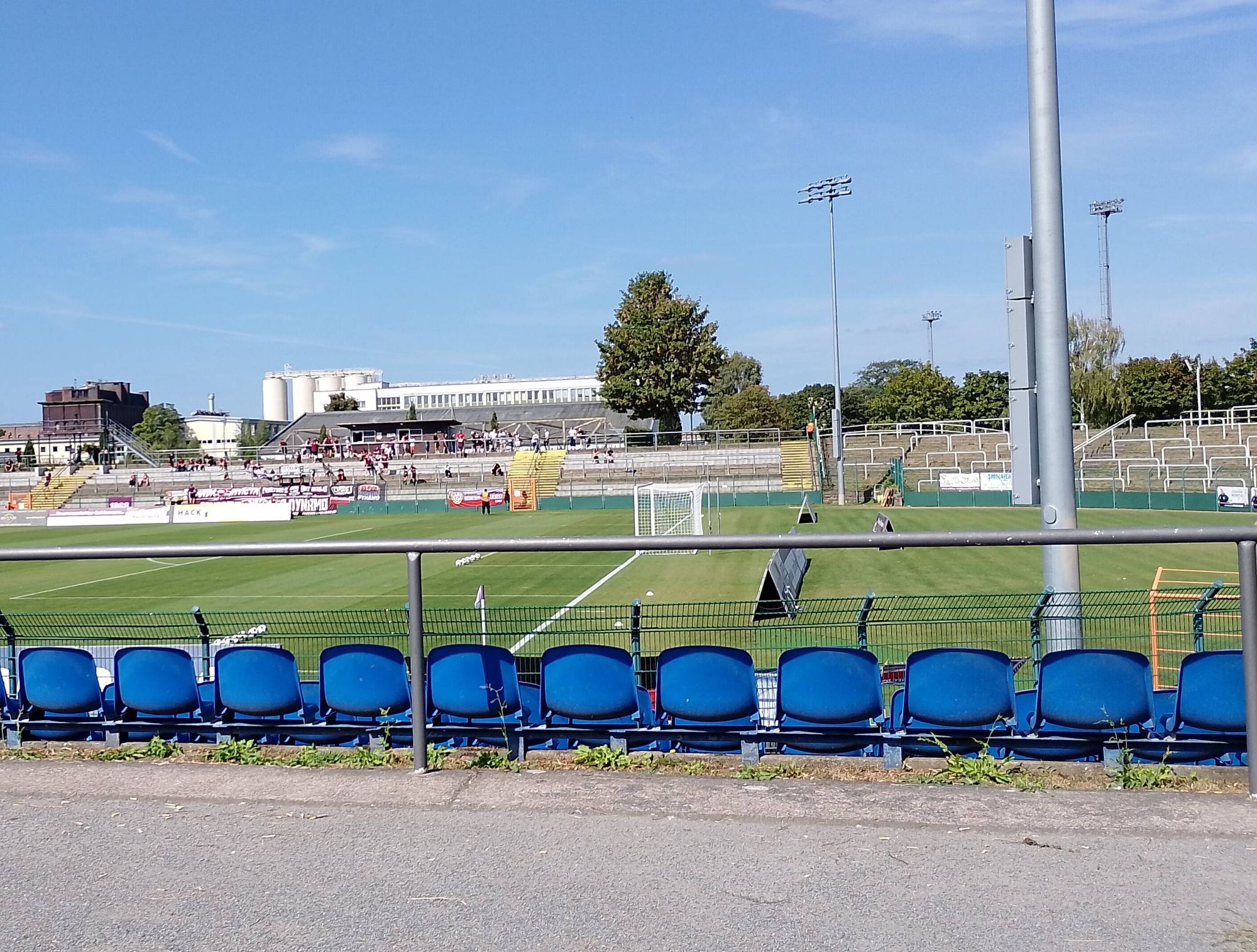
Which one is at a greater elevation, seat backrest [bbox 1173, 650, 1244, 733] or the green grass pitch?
seat backrest [bbox 1173, 650, 1244, 733]

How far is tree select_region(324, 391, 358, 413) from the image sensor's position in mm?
138375

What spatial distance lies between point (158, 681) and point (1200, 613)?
580 cm

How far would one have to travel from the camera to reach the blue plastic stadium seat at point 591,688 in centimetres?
568

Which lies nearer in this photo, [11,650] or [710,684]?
[710,684]

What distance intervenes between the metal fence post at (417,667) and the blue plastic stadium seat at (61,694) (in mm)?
2073

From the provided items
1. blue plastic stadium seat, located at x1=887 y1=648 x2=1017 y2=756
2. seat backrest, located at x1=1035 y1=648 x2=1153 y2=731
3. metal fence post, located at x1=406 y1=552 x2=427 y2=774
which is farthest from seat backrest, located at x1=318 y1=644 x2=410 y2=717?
seat backrest, located at x1=1035 y1=648 x2=1153 y2=731

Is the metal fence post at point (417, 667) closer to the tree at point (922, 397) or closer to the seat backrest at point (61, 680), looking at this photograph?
the seat backrest at point (61, 680)

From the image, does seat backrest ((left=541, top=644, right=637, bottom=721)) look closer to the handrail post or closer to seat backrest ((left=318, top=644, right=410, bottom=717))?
seat backrest ((left=318, top=644, right=410, bottom=717))

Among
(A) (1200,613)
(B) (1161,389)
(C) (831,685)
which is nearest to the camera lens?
(C) (831,685)

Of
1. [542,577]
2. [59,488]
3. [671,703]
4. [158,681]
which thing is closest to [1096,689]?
[671,703]

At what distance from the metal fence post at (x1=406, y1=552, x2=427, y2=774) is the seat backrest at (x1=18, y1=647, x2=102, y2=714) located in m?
2.07

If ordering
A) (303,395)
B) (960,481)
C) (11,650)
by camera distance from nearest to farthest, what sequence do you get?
(11,650) < (960,481) < (303,395)

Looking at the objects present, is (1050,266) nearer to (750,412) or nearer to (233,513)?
(233,513)

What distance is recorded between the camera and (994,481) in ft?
173
